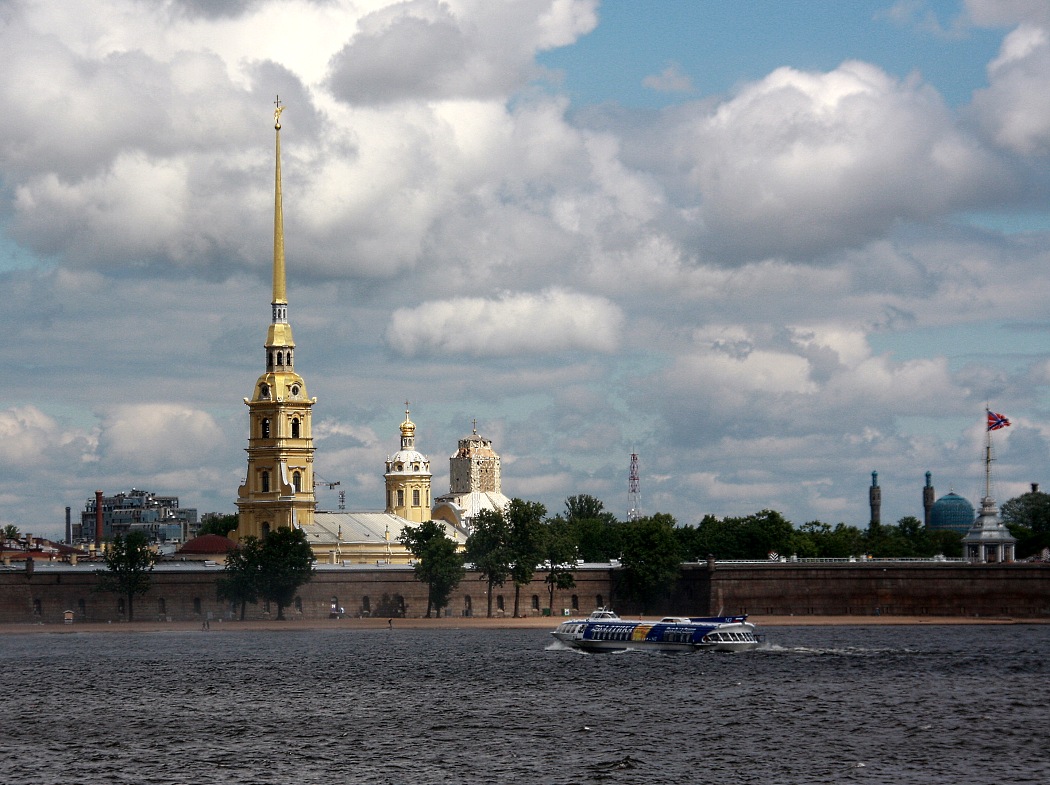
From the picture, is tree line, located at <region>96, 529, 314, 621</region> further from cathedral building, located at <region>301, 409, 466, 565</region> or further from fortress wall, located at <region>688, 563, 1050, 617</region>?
fortress wall, located at <region>688, 563, 1050, 617</region>

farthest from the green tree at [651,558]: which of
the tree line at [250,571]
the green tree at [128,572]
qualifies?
the green tree at [128,572]

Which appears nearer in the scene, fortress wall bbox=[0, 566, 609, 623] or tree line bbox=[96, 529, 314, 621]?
tree line bbox=[96, 529, 314, 621]

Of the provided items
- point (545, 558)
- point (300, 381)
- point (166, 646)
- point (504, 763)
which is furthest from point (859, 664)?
point (300, 381)

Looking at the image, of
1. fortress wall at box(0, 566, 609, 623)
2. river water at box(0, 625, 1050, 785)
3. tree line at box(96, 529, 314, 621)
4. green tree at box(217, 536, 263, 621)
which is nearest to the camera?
river water at box(0, 625, 1050, 785)

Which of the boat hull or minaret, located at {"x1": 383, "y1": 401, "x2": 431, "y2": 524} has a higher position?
minaret, located at {"x1": 383, "y1": 401, "x2": 431, "y2": 524}

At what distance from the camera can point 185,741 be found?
65250mm

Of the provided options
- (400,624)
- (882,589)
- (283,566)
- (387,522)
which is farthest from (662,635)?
(387,522)

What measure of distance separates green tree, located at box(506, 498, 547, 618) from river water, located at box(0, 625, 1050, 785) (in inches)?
1422

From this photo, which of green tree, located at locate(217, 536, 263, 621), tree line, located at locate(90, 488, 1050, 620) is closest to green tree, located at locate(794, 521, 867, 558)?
tree line, located at locate(90, 488, 1050, 620)

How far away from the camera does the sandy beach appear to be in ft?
470

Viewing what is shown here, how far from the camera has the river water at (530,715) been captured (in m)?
57.6

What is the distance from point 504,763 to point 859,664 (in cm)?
4143

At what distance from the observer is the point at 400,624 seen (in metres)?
146

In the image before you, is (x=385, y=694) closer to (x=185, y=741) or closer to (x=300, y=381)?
(x=185, y=741)
